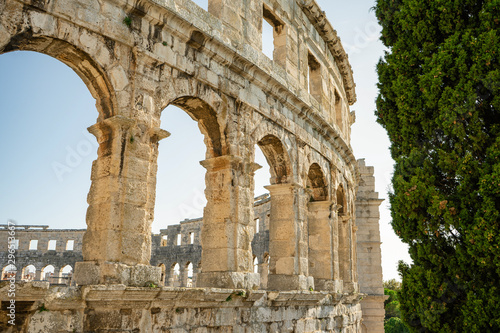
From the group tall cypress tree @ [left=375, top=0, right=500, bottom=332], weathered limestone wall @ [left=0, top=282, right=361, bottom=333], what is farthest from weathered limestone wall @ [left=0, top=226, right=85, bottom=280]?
tall cypress tree @ [left=375, top=0, right=500, bottom=332]

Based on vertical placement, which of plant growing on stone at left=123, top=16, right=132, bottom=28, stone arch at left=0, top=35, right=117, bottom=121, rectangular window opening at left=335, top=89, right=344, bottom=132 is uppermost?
rectangular window opening at left=335, top=89, right=344, bottom=132

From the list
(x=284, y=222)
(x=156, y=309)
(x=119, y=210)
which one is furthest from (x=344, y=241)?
(x=119, y=210)

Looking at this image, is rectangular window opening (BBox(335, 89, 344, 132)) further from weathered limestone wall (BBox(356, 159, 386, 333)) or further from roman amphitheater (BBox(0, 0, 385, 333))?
weathered limestone wall (BBox(356, 159, 386, 333))

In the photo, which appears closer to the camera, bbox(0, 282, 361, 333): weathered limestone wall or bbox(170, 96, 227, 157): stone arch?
bbox(0, 282, 361, 333): weathered limestone wall

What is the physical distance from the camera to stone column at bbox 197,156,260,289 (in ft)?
23.9

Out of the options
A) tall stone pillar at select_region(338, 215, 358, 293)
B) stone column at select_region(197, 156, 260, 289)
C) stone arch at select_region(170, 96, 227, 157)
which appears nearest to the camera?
stone column at select_region(197, 156, 260, 289)

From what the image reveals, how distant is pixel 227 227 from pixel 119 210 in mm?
2154

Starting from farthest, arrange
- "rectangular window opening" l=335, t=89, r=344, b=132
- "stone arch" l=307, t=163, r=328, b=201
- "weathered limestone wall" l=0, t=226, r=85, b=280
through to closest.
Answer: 1. "weathered limestone wall" l=0, t=226, r=85, b=280
2. "rectangular window opening" l=335, t=89, r=344, b=132
3. "stone arch" l=307, t=163, r=328, b=201

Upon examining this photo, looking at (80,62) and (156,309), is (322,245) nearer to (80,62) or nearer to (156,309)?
(156,309)

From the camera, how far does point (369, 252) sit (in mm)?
18438

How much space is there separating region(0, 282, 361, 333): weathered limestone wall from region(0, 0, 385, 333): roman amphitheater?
17 millimetres

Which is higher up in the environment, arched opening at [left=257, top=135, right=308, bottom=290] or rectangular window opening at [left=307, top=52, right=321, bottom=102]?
rectangular window opening at [left=307, top=52, right=321, bottom=102]

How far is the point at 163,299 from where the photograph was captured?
586 centimetres

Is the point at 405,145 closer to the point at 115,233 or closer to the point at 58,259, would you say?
the point at 115,233
